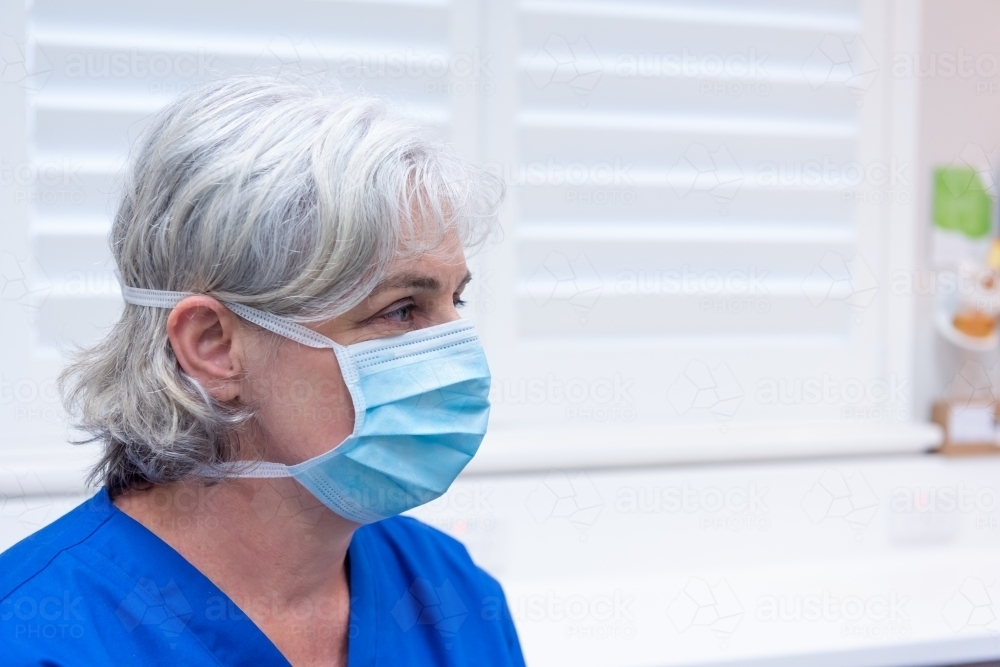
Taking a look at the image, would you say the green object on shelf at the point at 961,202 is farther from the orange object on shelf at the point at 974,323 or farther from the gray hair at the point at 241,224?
the gray hair at the point at 241,224

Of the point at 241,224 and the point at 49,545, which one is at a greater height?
the point at 241,224

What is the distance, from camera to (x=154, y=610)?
32.9 inches

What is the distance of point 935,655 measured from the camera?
129cm

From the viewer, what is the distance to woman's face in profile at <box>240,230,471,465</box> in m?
0.88

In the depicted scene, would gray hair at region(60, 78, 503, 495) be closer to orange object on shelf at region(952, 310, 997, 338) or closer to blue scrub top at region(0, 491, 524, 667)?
blue scrub top at region(0, 491, 524, 667)

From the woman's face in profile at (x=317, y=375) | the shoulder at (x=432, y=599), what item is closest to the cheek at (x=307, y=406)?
the woman's face in profile at (x=317, y=375)

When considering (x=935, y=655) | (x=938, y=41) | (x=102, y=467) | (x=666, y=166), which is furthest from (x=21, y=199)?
(x=938, y=41)

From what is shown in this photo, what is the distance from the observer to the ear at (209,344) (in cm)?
87

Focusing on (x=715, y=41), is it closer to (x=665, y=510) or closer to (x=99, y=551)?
(x=665, y=510)

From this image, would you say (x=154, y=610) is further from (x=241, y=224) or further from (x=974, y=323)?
(x=974, y=323)

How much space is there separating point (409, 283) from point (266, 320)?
0.15 meters

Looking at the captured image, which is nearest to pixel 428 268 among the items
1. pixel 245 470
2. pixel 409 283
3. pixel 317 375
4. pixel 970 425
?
pixel 409 283

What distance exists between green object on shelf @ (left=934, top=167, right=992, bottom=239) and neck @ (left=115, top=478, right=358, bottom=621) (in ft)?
5.36

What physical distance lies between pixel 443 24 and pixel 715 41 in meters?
0.58
